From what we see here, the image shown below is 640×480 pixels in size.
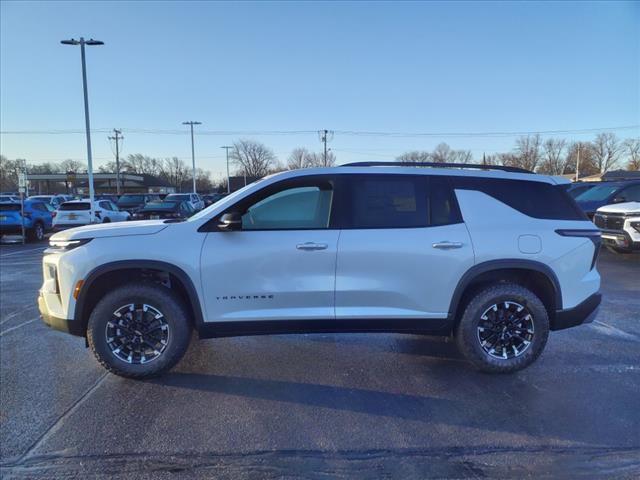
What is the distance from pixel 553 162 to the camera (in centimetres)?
9494

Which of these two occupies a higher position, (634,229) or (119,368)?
(634,229)

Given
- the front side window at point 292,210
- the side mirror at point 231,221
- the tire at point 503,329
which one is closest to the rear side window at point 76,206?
the front side window at point 292,210

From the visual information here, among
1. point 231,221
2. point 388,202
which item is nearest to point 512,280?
point 388,202

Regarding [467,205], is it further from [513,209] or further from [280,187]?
[280,187]

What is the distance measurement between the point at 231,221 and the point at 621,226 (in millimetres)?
10273

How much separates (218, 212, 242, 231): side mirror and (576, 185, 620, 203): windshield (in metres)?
12.5

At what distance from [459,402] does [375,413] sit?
2.41 ft

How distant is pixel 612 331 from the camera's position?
530 centimetres

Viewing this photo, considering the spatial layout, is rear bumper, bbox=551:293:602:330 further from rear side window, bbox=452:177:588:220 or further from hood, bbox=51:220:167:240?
hood, bbox=51:220:167:240

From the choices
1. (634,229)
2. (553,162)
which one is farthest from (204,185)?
(634,229)

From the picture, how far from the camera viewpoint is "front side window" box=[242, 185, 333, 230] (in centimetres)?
395

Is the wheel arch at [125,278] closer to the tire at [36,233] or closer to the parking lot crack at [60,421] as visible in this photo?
the parking lot crack at [60,421]

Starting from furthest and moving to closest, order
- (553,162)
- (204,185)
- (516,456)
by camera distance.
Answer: (204,185) → (553,162) → (516,456)

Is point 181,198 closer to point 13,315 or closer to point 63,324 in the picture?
point 13,315
